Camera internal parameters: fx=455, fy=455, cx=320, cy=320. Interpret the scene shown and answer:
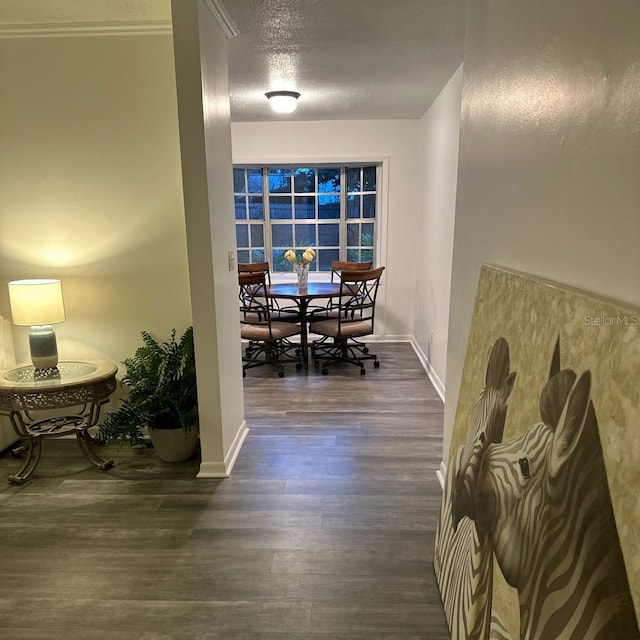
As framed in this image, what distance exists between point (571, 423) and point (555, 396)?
3.7 inches

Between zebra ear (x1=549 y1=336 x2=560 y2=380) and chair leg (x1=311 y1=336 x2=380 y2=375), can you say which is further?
chair leg (x1=311 y1=336 x2=380 y2=375)

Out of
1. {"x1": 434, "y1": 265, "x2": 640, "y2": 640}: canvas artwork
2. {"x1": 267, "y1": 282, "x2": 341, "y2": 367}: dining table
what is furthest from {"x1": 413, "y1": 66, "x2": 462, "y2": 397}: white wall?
{"x1": 434, "y1": 265, "x2": 640, "y2": 640}: canvas artwork

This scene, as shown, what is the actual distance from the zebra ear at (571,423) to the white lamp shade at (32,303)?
8.39 feet

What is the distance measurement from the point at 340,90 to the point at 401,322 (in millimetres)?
2780

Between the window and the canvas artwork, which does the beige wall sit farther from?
the window

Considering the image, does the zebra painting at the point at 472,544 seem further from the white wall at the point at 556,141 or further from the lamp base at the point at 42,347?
the lamp base at the point at 42,347

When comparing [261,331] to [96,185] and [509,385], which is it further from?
[509,385]

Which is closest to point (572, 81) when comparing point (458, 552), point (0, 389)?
point (458, 552)

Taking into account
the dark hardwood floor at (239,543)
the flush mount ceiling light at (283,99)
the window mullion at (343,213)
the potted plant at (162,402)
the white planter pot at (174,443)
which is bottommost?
the dark hardwood floor at (239,543)

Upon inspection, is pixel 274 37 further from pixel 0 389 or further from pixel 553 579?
pixel 553 579

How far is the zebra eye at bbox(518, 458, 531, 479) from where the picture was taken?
1.12 m

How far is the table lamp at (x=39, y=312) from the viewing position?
98.1 inches

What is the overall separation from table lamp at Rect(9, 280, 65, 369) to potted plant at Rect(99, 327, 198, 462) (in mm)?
427

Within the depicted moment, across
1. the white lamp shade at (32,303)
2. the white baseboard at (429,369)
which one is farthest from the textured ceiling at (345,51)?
the white baseboard at (429,369)
